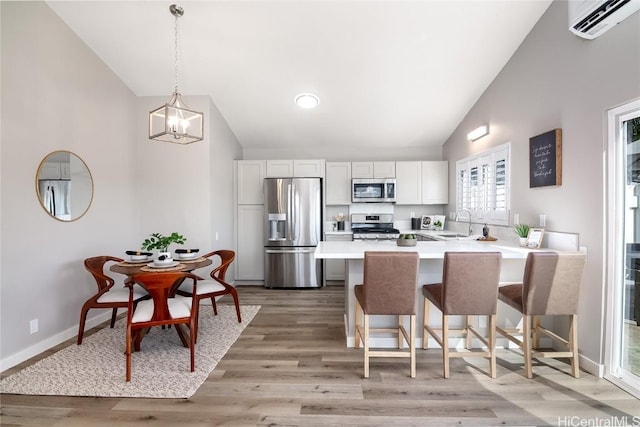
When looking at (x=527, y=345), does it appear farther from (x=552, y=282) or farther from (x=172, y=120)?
(x=172, y=120)

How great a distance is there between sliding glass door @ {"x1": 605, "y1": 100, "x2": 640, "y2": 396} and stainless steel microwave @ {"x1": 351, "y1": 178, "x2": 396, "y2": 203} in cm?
311

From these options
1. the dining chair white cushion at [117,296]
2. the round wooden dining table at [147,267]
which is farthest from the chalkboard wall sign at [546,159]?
the dining chair white cushion at [117,296]

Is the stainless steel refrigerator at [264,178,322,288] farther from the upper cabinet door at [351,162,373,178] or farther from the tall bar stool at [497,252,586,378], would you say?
the tall bar stool at [497,252,586,378]

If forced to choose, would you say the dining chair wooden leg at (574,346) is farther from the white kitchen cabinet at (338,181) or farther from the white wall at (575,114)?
the white kitchen cabinet at (338,181)

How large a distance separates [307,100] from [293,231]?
2.01 m

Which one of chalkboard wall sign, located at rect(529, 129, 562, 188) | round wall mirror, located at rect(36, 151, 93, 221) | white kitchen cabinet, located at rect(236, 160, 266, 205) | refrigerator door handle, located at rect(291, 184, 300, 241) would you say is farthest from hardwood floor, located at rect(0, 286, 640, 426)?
white kitchen cabinet, located at rect(236, 160, 266, 205)

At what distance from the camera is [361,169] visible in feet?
17.5

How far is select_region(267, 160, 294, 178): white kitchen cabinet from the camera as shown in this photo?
520 centimetres

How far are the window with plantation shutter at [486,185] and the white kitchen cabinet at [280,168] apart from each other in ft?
9.03

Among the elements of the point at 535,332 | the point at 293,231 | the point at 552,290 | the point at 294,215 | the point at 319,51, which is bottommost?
the point at 535,332

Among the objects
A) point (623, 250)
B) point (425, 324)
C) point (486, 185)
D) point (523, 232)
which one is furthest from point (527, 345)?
point (486, 185)

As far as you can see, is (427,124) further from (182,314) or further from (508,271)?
(182,314)

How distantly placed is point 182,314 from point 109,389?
0.66 m

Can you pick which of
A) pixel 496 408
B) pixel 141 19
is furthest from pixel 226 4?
pixel 496 408
